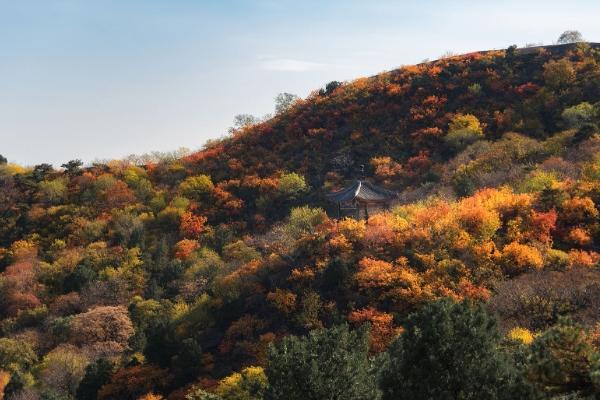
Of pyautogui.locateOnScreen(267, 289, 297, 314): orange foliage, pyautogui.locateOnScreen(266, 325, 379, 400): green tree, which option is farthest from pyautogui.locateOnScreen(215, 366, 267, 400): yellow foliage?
pyautogui.locateOnScreen(267, 289, 297, 314): orange foliage

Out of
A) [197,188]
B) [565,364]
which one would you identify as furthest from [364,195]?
[565,364]

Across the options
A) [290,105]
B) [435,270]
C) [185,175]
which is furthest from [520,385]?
[290,105]

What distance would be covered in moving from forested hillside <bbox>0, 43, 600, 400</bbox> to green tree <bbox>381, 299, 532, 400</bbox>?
1.7 inches

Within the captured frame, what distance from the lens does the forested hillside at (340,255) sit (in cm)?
1491

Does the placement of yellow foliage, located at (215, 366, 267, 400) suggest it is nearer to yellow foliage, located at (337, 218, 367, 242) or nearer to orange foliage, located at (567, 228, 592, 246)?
yellow foliage, located at (337, 218, 367, 242)

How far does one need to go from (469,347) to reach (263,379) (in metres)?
11.1

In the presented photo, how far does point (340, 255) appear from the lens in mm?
34812

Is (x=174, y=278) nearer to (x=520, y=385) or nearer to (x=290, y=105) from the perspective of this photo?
(x=520, y=385)

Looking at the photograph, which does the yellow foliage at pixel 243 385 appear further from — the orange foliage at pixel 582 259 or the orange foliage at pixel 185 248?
the orange foliage at pixel 185 248

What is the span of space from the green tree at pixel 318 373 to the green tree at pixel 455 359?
1244 mm

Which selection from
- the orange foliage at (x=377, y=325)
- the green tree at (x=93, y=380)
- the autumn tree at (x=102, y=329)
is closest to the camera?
the orange foliage at (x=377, y=325)

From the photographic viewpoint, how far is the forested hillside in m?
14.9

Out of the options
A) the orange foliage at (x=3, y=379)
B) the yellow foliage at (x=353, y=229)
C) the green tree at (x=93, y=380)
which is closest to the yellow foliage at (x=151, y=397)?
the green tree at (x=93, y=380)

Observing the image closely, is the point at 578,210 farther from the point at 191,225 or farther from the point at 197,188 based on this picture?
the point at 197,188
